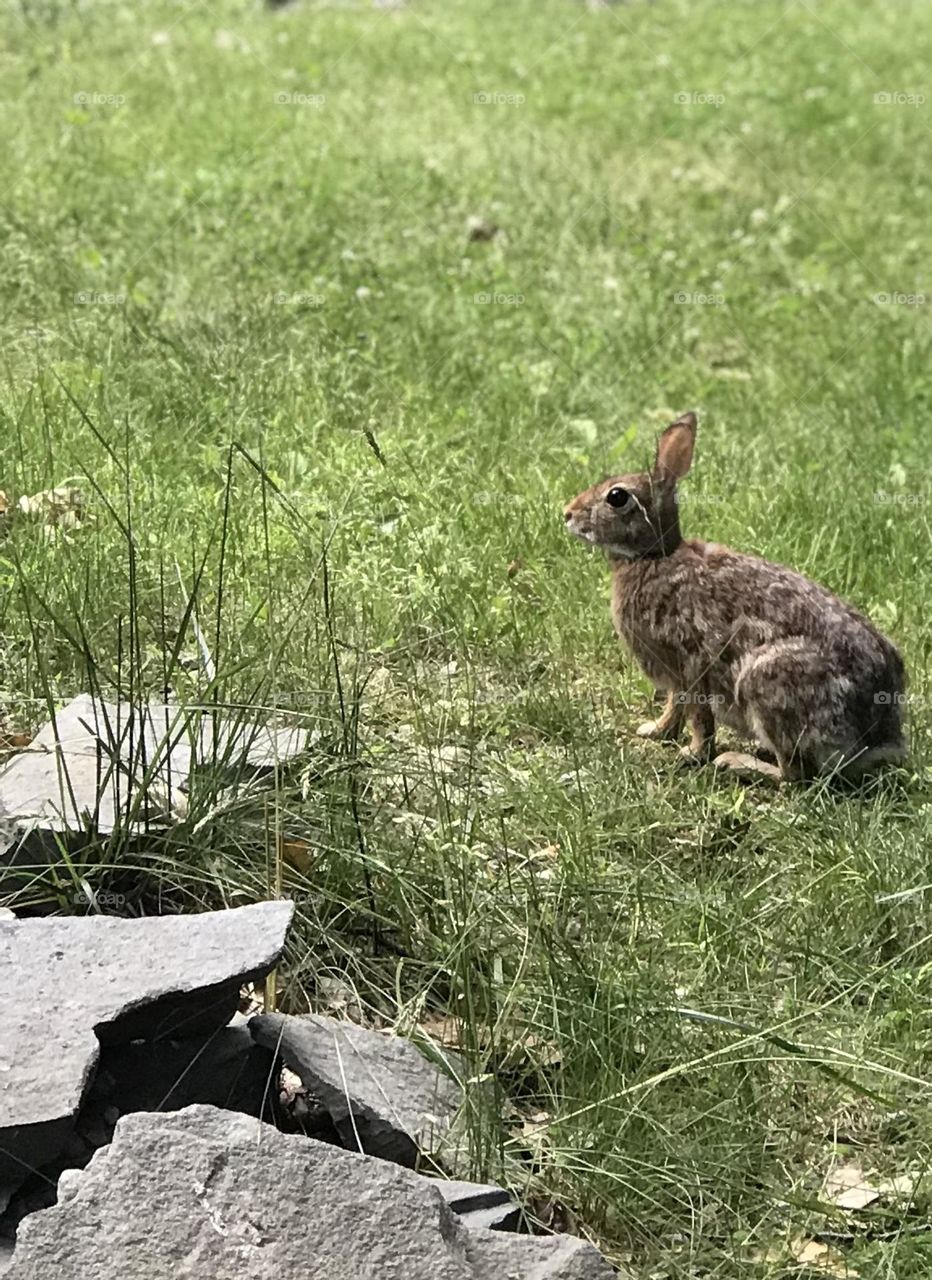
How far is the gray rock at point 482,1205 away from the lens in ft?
11.0

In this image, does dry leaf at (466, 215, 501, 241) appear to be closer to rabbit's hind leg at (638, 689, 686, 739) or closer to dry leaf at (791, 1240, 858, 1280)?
rabbit's hind leg at (638, 689, 686, 739)

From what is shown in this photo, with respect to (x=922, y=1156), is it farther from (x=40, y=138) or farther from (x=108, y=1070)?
(x=40, y=138)

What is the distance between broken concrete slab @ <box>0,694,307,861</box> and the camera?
404 cm

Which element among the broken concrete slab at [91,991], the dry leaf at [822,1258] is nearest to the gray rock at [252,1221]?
the broken concrete slab at [91,991]

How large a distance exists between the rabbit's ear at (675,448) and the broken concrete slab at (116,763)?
1.65 m

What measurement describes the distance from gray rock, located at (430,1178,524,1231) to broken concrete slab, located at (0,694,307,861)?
1090 mm

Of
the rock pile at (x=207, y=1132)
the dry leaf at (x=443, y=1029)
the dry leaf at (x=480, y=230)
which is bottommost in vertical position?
the dry leaf at (x=443, y=1029)

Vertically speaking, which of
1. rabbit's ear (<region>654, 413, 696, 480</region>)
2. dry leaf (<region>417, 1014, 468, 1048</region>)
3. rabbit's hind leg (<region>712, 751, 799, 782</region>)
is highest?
rabbit's ear (<region>654, 413, 696, 480</region>)

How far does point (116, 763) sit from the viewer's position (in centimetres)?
406

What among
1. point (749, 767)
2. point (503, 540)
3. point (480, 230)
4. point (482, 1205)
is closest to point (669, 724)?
point (749, 767)

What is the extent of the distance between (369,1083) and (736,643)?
212 centimetres

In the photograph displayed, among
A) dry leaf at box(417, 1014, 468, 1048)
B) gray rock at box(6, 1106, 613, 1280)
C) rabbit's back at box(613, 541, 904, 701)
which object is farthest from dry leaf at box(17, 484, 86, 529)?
gray rock at box(6, 1106, 613, 1280)

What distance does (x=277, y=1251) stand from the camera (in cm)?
311

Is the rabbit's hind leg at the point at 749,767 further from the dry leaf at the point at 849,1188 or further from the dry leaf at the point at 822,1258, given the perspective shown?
the dry leaf at the point at 822,1258
